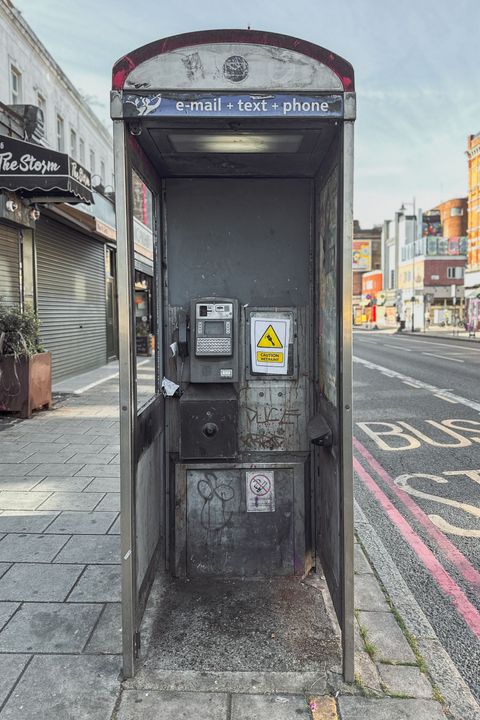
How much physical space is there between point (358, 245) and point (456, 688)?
104777 millimetres

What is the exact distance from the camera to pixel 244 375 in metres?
3.89

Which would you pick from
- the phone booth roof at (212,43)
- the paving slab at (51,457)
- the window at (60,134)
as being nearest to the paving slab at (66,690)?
the phone booth roof at (212,43)

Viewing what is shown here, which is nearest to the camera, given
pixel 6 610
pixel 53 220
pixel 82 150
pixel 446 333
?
pixel 6 610

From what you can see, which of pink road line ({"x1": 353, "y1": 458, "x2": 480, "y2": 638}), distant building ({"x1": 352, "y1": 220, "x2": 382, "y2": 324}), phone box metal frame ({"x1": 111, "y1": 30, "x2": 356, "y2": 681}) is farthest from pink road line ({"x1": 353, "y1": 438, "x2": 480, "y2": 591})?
distant building ({"x1": 352, "y1": 220, "x2": 382, "y2": 324})

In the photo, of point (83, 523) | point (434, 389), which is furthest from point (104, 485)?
point (434, 389)

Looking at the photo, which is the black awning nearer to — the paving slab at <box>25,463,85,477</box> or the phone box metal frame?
the paving slab at <box>25,463,85,477</box>

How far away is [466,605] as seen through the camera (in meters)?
3.49

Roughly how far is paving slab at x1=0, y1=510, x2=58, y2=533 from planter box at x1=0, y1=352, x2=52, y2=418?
14.4 feet

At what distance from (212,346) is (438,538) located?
2.48m

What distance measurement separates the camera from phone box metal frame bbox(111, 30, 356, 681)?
3.03 metres

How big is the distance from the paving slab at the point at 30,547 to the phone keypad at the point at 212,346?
6.05ft

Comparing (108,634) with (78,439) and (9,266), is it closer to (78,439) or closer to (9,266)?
(78,439)

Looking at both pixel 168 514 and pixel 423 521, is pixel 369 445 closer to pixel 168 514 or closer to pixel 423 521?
pixel 423 521

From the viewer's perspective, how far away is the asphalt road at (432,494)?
11.3ft
